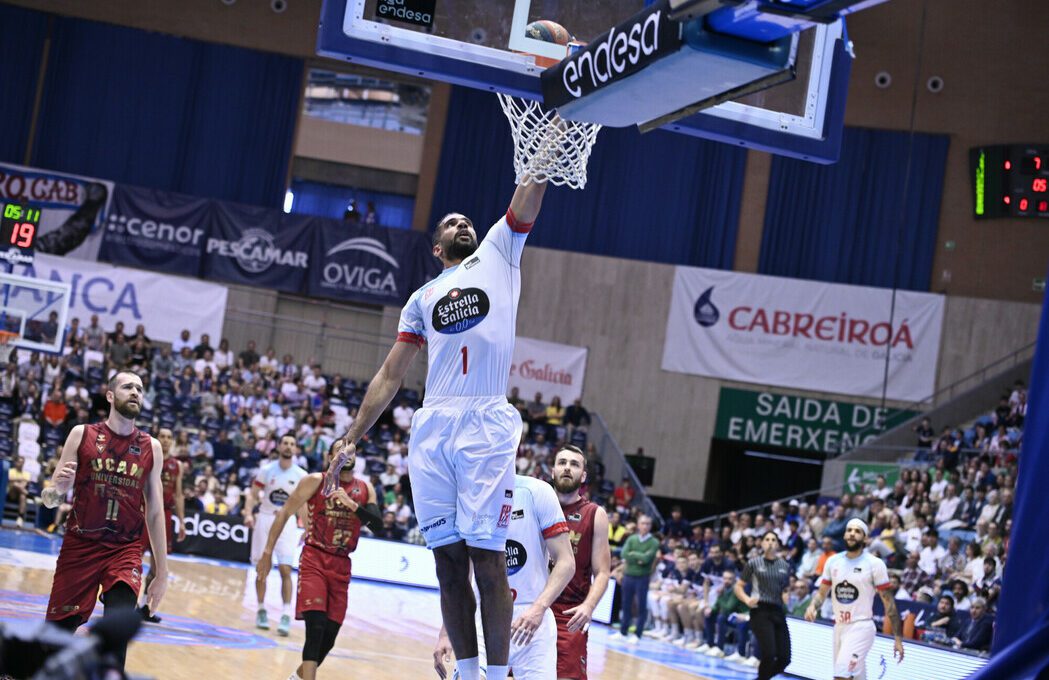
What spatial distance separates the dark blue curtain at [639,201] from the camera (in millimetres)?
29891

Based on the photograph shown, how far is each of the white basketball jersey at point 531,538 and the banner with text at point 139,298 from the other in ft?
70.1

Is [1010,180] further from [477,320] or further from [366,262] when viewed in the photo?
[477,320]

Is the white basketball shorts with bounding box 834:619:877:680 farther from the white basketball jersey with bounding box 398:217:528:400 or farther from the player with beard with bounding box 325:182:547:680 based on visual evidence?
the white basketball jersey with bounding box 398:217:528:400

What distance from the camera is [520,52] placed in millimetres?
6137

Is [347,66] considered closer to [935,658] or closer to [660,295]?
[660,295]

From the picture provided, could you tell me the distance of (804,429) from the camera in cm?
2866

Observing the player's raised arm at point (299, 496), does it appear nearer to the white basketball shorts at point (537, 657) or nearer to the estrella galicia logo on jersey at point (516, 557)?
the estrella galicia logo on jersey at point (516, 557)

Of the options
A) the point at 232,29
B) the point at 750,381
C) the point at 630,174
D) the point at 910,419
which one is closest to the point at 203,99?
the point at 232,29

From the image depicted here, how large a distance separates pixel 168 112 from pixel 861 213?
1707 cm

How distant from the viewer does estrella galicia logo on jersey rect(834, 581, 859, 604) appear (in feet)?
40.8

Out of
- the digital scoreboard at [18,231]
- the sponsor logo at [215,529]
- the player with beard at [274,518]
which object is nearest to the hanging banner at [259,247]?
the sponsor logo at [215,529]

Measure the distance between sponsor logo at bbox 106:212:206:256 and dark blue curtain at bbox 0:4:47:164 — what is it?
10.7 ft

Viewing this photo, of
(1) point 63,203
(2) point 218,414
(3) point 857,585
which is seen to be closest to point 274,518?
(3) point 857,585

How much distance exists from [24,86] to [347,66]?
302 inches
